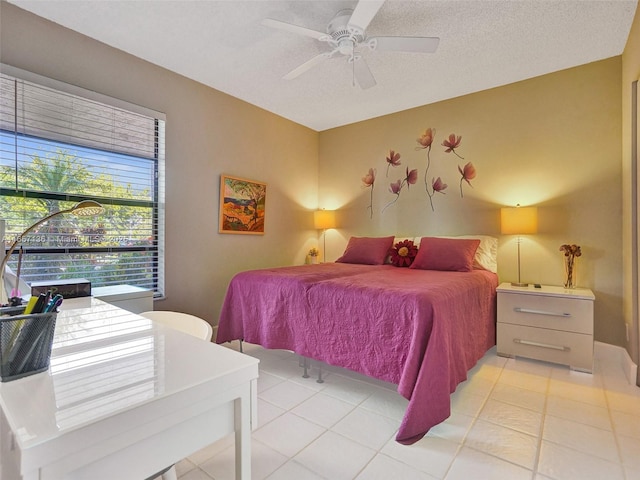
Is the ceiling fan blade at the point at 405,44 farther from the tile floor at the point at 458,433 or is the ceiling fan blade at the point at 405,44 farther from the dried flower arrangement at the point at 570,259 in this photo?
the tile floor at the point at 458,433

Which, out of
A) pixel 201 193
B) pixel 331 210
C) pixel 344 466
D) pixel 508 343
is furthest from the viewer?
pixel 331 210

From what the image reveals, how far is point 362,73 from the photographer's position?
96.3 inches

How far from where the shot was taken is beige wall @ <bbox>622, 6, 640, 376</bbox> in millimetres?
2234

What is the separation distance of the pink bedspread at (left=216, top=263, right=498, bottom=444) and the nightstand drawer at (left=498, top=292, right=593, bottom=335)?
0.13 metres

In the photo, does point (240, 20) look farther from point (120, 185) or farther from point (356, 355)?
point (356, 355)

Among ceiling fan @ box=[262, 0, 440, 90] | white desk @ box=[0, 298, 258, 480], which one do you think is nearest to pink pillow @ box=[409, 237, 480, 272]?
ceiling fan @ box=[262, 0, 440, 90]

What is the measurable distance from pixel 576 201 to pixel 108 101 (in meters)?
4.13

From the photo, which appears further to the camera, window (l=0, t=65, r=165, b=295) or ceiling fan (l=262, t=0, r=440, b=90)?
window (l=0, t=65, r=165, b=295)

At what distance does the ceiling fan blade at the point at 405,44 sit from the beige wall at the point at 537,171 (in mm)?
1662

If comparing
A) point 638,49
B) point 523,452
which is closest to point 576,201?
point 638,49

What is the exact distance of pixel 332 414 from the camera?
193cm

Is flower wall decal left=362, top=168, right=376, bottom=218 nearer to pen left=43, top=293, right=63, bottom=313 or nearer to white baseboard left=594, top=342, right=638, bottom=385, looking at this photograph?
white baseboard left=594, top=342, right=638, bottom=385

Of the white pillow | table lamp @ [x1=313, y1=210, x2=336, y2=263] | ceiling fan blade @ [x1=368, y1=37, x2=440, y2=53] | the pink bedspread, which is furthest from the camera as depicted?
table lamp @ [x1=313, y1=210, x2=336, y2=263]

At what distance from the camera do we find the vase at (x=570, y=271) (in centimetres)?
283
